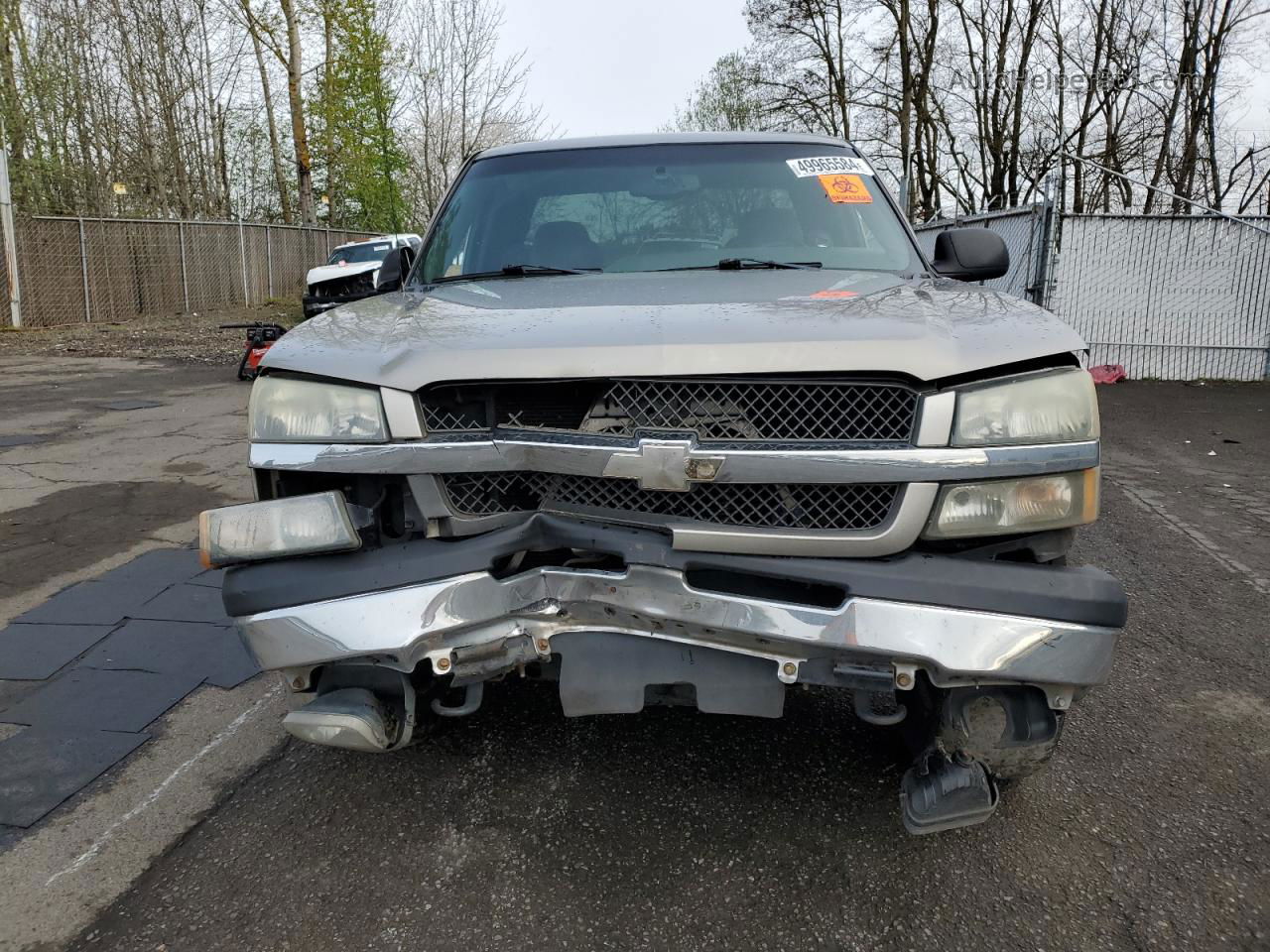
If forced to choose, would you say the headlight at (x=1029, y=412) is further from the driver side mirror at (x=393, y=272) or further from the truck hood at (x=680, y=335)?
the driver side mirror at (x=393, y=272)

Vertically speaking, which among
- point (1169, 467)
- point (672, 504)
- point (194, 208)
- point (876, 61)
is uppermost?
point (876, 61)

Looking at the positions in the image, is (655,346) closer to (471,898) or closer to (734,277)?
(734,277)

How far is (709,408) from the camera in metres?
2.15

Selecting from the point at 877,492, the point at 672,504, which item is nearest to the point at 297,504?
the point at 672,504

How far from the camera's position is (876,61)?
28.1m

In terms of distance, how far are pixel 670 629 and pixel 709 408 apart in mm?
501

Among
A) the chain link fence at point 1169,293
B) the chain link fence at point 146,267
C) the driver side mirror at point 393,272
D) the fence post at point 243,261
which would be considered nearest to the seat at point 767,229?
the driver side mirror at point 393,272

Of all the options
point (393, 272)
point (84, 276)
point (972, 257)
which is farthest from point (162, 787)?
point (84, 276)

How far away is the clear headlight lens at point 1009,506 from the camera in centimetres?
211

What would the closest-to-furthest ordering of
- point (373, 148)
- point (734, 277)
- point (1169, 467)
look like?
point (734, 277)
point (1169, 467)
point (373, 148)

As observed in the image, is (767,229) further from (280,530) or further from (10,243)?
(10,243)

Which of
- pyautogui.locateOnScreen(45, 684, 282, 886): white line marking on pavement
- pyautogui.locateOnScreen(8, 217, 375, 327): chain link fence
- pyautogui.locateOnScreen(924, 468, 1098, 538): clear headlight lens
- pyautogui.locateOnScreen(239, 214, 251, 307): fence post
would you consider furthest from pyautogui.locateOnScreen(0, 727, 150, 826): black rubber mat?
pyautogui.locateOnScreen(239, 214, 251, 307): fence post

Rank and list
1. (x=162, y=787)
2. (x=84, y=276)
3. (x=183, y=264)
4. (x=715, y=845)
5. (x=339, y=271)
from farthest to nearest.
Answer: (x=183, y=264) < (x=84, y=276) < (x=339, y=271) < (x=162, y=787) < (x=715, y=845)

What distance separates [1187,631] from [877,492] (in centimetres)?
272
